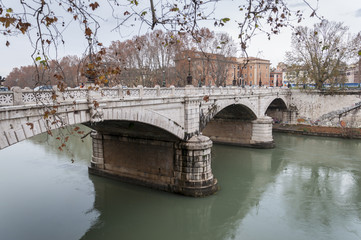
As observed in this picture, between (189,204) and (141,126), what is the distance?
352 cm

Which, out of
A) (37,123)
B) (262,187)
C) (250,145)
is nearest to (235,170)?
(262,187)

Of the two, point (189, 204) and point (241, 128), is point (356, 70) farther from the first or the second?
point (189, 204)

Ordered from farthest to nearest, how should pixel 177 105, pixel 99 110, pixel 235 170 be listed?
pixel 235 170, pixel 177 105, pixel 99 110

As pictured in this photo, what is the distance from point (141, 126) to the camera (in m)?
11.5

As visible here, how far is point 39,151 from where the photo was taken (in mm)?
20047

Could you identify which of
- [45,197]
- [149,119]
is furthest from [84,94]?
[45,197]

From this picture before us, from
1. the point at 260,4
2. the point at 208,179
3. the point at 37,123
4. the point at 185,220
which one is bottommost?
the point at 185,220

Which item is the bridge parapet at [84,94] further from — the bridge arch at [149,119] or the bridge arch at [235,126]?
the bridge arch at [235,126]

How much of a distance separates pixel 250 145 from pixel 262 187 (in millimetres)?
7566

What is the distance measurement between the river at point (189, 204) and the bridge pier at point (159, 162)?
1.41ft

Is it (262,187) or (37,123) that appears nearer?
(37,123)

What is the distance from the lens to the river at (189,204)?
9.57m

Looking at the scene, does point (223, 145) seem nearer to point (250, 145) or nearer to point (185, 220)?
point (250, 145)

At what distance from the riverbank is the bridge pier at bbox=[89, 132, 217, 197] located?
15.8m
